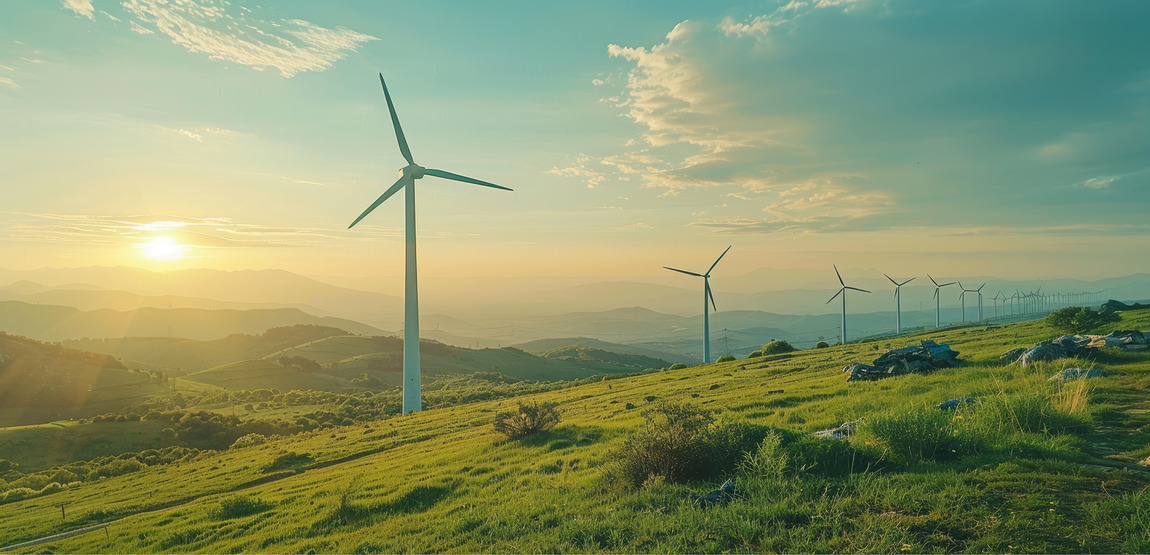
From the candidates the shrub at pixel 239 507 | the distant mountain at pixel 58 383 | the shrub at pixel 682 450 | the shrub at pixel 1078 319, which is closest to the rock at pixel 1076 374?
the shrub at pixel 682 450

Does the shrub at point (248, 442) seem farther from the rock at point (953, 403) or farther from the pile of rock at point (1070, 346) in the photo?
the pile of rock at point (1070, 346)

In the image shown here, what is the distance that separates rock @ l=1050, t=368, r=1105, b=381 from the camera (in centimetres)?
1936

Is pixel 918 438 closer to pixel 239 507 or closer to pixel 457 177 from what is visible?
pixel 239 507

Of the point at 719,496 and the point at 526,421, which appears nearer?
the point at 719,496

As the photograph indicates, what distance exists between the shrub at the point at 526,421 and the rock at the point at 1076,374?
20.3 m

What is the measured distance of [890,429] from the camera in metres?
13.1

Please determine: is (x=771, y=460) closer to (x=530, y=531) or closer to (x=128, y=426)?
(x=530, y=531)

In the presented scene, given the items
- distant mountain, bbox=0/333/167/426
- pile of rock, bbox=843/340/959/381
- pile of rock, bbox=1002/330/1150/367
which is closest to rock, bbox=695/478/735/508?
pile of rock, bbox=1002/330/1150/367

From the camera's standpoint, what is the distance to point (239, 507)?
74.1 feet

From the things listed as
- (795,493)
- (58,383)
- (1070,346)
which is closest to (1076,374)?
(1070,346)

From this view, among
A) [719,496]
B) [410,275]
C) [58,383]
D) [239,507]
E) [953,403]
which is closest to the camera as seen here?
[719,496]

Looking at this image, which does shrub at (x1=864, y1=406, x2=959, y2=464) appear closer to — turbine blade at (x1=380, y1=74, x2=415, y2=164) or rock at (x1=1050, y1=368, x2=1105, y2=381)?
rock at (x1=1050, y1=368, x2=1105, y2=381)

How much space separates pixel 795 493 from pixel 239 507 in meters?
21.6

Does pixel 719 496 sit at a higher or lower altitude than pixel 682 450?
lower
